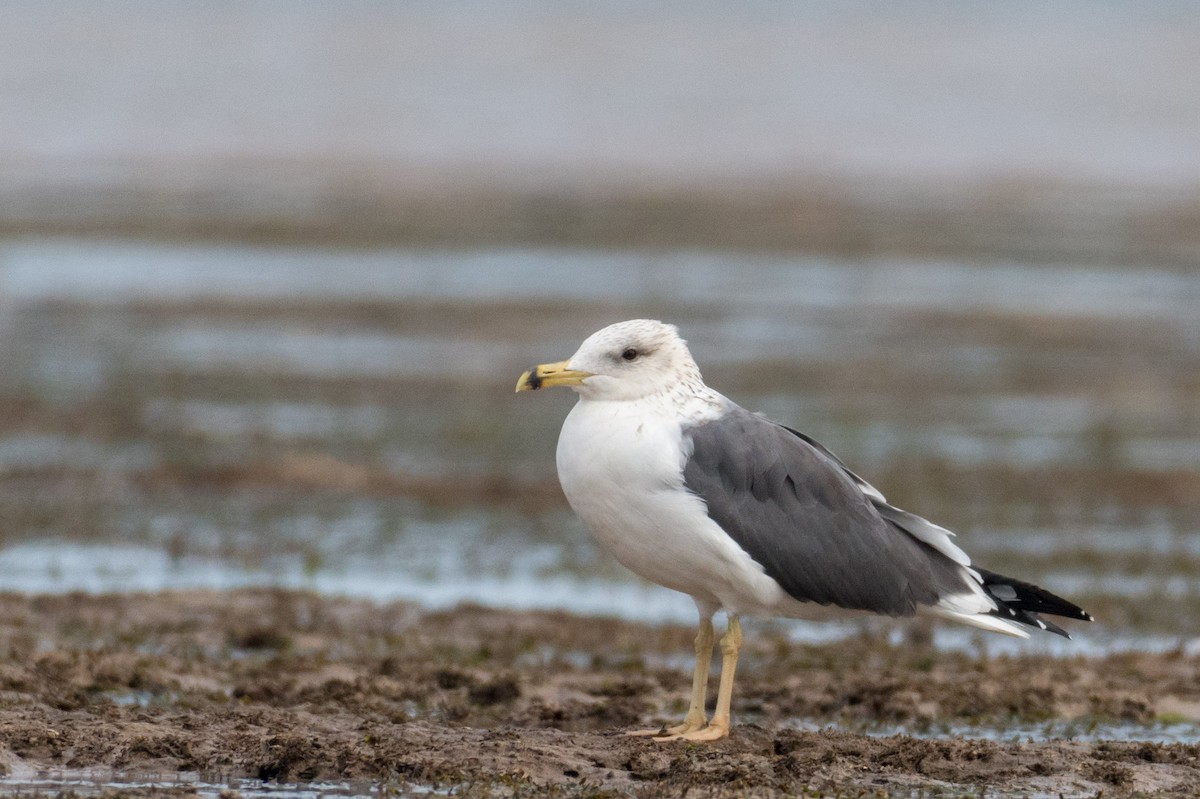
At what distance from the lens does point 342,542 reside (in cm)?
1195

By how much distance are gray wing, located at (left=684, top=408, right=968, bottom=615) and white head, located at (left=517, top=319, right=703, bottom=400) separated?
28cm

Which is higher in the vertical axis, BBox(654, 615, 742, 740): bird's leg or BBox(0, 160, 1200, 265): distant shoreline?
BBox(0, 160, 1200, 265): distant shoreline

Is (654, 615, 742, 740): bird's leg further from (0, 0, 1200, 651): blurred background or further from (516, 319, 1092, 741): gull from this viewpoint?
(0, 0, 1200, 651): blurred background

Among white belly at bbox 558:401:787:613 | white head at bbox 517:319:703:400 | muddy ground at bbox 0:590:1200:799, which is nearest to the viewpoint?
muddy ground at bbox 0:590:1200:799

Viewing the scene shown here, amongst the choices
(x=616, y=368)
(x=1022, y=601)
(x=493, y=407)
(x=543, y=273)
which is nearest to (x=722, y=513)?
(x=616, y=368)

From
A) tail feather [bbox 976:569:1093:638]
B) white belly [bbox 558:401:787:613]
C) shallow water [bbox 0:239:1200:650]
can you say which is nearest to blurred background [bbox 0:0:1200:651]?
shallow water [bbox 0:239:1200:650]

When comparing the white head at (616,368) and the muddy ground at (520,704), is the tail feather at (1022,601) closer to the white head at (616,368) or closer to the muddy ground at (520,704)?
the muddy ground at (520,704)

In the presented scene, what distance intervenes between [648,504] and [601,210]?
90.8 feet

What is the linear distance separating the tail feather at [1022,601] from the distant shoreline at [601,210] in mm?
21776

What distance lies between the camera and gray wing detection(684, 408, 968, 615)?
23.9 ft

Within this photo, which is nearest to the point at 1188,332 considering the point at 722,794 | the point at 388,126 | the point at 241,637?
the point at 241,637

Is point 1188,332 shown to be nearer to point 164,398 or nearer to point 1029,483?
point 1029,483

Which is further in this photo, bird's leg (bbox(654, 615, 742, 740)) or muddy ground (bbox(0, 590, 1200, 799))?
bird's leg (bbox(654, 615, 742, 740))

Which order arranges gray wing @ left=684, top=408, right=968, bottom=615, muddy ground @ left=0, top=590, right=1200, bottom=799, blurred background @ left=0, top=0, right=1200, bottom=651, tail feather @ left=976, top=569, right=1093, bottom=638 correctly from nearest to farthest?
muddy ground @ left=0, top=590, right=1200, bottom=799 < gray wing @ left=684, top=408, right=968, bottom=615 < tail feather @ left=976, top=569, right=1093, bottom=638 < blurred background @ left=0, top=0, right=1200, bottom=651
